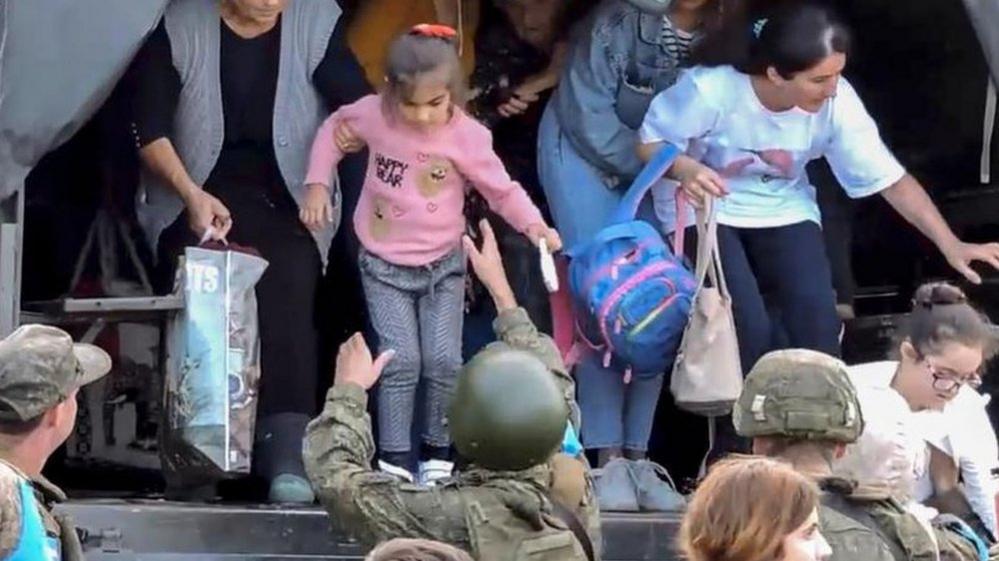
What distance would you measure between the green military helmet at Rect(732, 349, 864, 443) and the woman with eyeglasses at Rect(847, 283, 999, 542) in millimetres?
796

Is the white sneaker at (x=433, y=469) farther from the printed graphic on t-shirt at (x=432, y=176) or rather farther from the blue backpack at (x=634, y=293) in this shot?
the printed graphic on t-shirt at (x=432, y=176)

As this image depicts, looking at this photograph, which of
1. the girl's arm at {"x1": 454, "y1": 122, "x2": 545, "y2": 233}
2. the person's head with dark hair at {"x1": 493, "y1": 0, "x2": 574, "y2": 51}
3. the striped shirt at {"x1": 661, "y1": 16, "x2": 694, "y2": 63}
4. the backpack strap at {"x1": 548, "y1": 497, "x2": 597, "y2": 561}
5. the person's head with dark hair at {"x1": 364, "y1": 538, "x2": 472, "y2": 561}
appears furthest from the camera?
the person's head with dark hair at {"x1": 493, "y1": 0, "x2": 574, "y2": 51}

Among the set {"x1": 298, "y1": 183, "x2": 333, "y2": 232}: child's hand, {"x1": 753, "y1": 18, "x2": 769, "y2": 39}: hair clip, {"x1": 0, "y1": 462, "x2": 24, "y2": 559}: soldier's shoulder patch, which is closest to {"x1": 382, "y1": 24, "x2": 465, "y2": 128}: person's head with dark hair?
{"x1": 298, "y1": 183, "x2": 333, "y2": 232}: child's hand

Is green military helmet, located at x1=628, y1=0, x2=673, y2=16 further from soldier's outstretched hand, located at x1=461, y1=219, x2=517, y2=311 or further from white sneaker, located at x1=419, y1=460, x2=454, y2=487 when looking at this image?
white sneaker, located at x1=419, y1=460, x2=454, y2=487

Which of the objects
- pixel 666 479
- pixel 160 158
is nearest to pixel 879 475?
pixel 666 479

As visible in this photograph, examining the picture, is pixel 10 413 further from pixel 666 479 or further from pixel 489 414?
pixel 666 479

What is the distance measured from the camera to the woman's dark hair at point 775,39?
6.25 metres

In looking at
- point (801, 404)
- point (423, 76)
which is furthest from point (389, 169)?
point (801, 404)

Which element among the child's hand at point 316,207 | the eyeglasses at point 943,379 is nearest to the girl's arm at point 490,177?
the child's hand at point 316,207

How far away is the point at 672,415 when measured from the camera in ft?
23.3

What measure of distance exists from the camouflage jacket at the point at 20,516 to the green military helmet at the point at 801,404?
1263 mm

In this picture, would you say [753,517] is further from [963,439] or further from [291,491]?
[291,491]

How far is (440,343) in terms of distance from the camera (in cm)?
610

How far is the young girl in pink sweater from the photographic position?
6.06m
